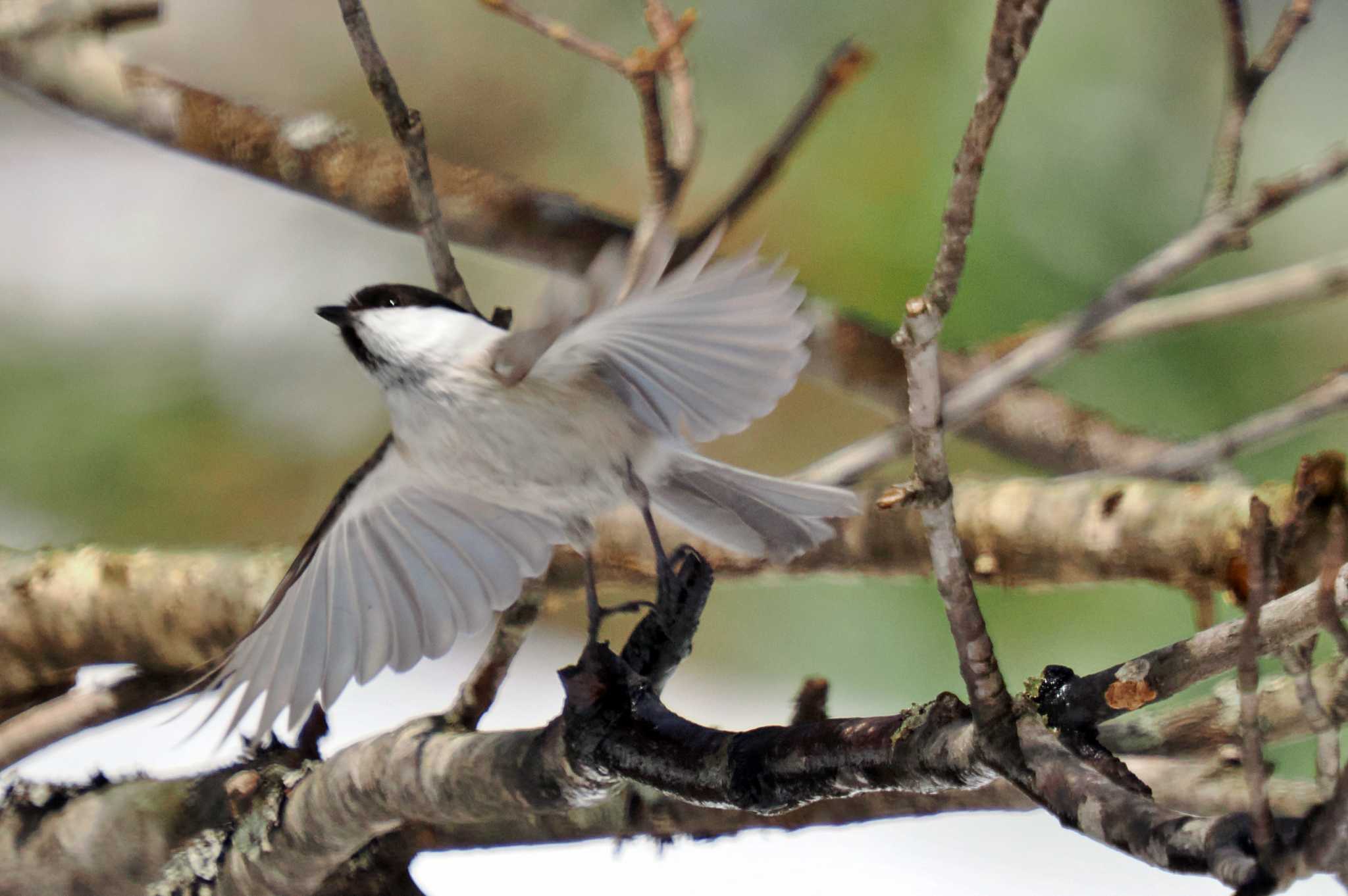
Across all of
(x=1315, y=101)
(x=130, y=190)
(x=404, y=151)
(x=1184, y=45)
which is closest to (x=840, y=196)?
(x=1184, y=45)

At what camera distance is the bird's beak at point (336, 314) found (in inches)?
29.5

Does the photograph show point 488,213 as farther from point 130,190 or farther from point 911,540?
point 130,190

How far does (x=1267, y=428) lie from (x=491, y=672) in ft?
1.62

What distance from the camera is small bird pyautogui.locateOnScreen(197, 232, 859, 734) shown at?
0.62 m

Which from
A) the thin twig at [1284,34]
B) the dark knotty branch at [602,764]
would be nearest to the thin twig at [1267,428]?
the thin twig at [1284,34]

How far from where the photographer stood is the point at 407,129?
0.63 meters

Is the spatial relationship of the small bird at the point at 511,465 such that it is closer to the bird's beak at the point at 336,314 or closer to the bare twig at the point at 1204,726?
the bird's beak at the point at 336,314

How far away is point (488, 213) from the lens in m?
0.98

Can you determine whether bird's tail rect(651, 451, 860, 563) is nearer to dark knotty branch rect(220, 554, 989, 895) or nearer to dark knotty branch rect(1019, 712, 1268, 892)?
dark knotty branch rect(220, 554, 989, 895)

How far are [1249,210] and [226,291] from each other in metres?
1.53

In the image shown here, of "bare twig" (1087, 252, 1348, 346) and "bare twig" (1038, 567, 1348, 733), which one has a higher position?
"bare twig" (1087, 252, 1348, 346)

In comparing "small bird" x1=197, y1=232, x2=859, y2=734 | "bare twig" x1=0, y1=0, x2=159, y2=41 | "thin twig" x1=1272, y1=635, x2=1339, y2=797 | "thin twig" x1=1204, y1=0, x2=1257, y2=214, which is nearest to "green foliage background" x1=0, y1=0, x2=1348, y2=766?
"small bird" x1=197, y1=232, x2=859, y2=734

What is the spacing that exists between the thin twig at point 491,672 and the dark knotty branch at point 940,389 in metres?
0.45

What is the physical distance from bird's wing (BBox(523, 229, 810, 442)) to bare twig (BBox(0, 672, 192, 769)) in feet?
1.65
